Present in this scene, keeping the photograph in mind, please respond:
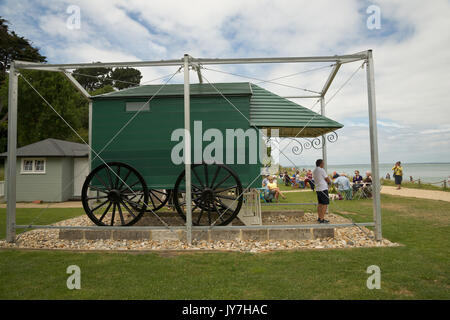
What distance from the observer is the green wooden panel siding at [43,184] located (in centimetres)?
1574

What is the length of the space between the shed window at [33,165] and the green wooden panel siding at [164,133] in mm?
11257

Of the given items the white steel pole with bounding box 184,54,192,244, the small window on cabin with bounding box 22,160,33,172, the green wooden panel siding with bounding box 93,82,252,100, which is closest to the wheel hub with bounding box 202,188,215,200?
the white steel pole with bounding box 184,54,192,244

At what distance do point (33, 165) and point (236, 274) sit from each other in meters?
16.2

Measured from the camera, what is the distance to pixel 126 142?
745 cm

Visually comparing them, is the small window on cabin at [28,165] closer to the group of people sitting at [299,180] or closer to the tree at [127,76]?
the group of people sitting at [299,180]

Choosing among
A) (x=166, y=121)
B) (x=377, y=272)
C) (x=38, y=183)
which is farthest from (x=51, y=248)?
(x=38, y=183)

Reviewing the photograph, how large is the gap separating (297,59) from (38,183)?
15.9 metres

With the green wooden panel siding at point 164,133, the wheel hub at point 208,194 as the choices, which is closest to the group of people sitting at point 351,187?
the green wooden panel siding at point 164,133

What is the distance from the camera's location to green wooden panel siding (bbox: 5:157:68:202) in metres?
15.7

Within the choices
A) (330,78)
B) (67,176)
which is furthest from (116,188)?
(67,176)

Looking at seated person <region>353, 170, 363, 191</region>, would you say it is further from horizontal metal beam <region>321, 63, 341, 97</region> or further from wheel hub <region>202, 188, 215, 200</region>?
wheel hub <region>202, 188, 215, 200</region>

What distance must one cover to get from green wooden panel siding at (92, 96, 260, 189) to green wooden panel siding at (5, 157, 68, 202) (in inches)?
417

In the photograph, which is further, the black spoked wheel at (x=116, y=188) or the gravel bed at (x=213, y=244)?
the black spoked wheel at (x=116, y=188)

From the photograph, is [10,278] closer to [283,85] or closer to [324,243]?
[324,243]
